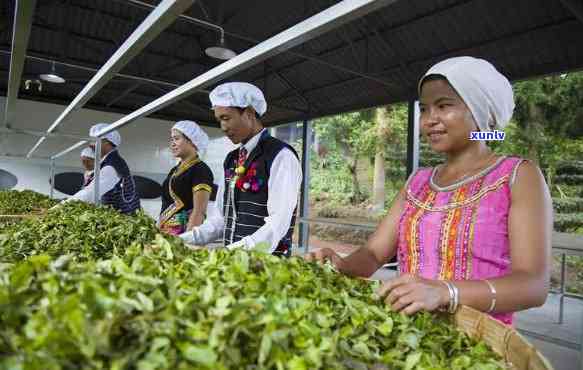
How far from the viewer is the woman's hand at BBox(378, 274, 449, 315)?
846 mm

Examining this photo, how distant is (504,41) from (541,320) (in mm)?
2955

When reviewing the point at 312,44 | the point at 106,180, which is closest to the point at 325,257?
the point at 106,180

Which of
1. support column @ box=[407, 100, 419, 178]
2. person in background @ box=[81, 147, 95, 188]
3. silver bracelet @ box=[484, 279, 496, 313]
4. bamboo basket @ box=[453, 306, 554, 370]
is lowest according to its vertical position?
bamboo basket @ box=[453, 306, 554, 370]

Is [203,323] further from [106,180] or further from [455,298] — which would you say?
[106,180]

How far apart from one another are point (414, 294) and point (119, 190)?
2888 mm

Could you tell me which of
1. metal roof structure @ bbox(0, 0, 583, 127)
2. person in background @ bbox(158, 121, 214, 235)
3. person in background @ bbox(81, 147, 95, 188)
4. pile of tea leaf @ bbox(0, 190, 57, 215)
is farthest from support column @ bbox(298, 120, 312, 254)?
person in background @ bbox(158, 121, 214, 235)

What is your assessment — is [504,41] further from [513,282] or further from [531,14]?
[513,282]

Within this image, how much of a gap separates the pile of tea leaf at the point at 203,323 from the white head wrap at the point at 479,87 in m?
0.61

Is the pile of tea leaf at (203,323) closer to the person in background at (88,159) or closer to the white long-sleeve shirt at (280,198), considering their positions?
the white long-sleeve shirt at (280,198)

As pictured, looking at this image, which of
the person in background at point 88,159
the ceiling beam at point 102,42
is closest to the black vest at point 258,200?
the person in background at point 88,159

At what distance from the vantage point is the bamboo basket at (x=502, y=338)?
0.70 metres

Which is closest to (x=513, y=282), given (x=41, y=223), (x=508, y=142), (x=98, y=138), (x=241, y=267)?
(x=241, y=267)

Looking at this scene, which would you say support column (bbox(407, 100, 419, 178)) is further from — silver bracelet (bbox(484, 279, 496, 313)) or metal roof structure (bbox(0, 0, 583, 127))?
silver bracelet (bbox(484, 279, 496, 313))

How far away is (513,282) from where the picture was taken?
95cm
